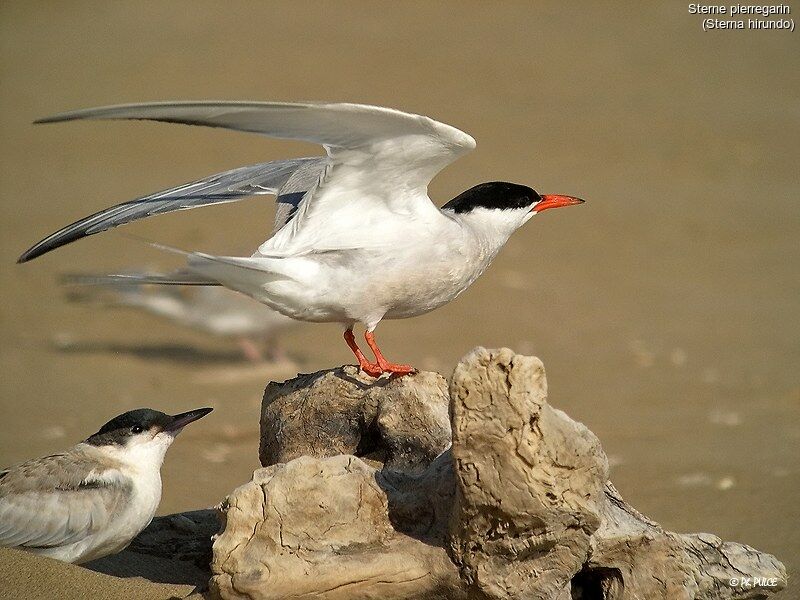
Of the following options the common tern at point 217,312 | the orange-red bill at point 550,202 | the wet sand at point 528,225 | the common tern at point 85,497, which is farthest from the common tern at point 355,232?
the common tern at point 217,312

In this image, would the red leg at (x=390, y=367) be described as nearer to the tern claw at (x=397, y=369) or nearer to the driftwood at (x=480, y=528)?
the tern claw at (x=397, y=369)

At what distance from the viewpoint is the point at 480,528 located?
3334 millimetres

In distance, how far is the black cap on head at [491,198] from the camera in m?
4.90

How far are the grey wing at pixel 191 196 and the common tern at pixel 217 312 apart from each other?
13.8 feet

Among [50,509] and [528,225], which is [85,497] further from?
[528,225]

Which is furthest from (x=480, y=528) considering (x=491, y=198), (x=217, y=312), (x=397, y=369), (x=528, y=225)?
(x=528, y=225)

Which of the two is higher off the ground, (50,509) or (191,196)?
(191,196)

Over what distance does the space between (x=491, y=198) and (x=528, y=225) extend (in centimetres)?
742

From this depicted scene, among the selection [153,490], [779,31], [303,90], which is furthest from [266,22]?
[153,490]

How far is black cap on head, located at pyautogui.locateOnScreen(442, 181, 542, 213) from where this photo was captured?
4.90m

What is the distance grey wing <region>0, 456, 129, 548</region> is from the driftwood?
0.89m

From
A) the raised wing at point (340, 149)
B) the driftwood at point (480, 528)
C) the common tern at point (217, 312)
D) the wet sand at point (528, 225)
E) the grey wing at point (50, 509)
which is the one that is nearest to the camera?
the driftwood at point (480, 528)

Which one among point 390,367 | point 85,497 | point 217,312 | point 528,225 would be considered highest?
point 390,367

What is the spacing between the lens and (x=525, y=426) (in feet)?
10.6
